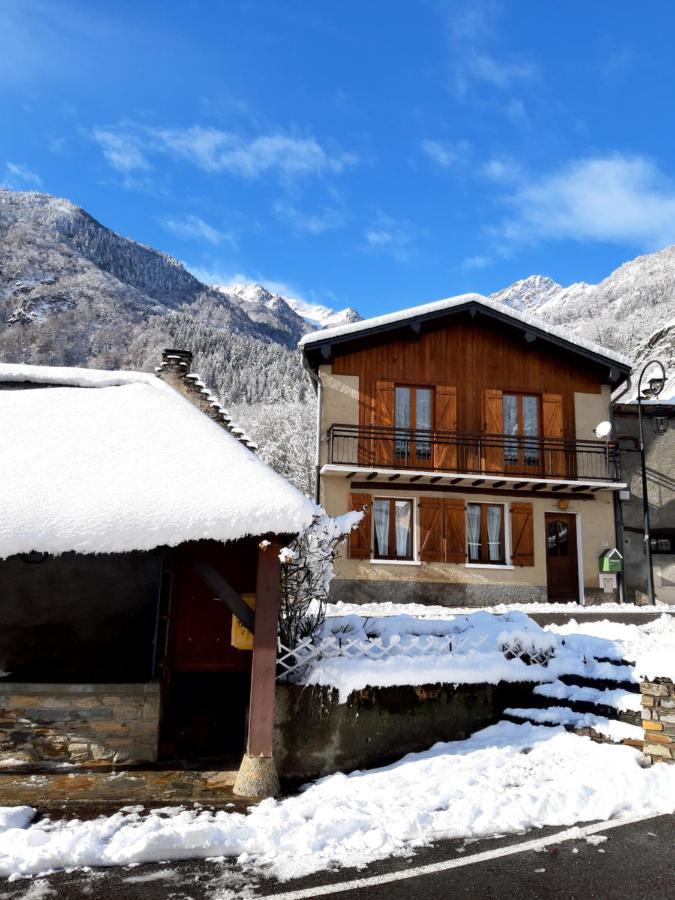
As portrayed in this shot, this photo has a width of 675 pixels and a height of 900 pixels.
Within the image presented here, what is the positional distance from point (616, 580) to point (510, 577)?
3044 millimetres

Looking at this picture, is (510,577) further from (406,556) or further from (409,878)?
(409,878)

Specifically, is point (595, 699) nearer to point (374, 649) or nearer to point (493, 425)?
point (374, 649)

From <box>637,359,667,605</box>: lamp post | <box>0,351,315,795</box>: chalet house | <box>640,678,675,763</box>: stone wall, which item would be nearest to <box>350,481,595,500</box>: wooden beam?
<box>637,359,667,605</box>: lamp post

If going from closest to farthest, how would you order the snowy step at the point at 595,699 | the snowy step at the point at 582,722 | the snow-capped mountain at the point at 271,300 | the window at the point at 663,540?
A: the snowy step at the point at 582,722, the snowy step at the point at 595,699, the window at the point at 663,540, the snow-capped mountain at the point at 271,300

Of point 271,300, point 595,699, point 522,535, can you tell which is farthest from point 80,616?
point 271,300

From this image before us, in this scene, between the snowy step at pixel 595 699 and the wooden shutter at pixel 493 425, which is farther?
the wooden shutter at pixel 493 425

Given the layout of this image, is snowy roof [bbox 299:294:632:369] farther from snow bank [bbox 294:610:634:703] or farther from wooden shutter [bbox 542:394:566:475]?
snow bank [bbox 294:610:634:703]

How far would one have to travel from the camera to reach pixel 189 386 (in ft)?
46.8

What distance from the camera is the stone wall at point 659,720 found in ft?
19.8

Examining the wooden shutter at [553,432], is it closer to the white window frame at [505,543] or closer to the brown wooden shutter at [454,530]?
the white window frame at [505,543]

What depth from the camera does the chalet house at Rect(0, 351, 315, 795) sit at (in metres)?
6.24

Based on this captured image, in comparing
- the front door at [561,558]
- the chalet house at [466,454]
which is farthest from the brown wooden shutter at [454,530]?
the front door at [561,558]

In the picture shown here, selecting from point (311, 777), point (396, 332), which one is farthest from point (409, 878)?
point (396, 332)

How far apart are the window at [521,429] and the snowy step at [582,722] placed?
36.4ft
